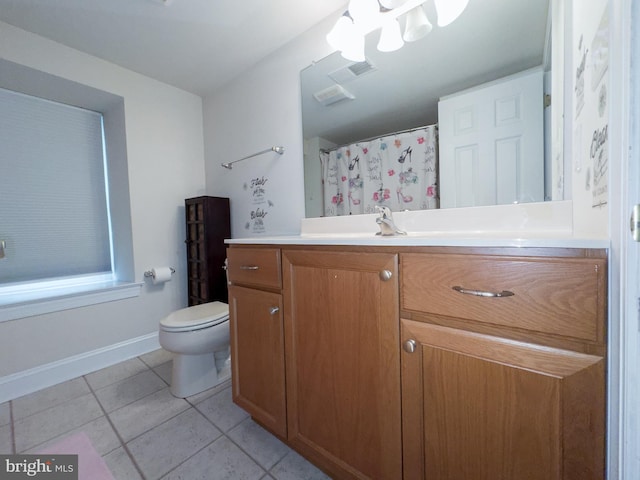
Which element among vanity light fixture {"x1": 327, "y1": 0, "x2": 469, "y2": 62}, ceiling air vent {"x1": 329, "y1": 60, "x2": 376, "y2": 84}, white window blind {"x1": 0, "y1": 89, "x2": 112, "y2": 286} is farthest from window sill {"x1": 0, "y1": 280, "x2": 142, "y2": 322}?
vanity light fixture {"x1": 327, "y1": 0, "x2": 469, "y2": 62}

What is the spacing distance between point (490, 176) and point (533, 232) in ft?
0.88

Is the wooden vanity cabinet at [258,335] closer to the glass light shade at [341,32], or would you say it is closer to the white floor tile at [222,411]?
the white floor tile at [222,411]

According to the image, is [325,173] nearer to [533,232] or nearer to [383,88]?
[383,88]

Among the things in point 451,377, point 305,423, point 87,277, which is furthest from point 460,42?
point 87,277

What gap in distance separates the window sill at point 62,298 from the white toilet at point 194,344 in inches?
28.5

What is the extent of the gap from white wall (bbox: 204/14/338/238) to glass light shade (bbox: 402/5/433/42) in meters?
0.53

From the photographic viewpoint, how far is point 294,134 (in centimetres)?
173

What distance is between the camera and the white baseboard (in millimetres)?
1532

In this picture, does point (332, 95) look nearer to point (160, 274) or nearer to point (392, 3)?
point (392, 3)

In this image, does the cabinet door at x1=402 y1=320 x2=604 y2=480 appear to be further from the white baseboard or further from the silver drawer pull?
the white baseboard

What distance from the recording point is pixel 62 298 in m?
1.71

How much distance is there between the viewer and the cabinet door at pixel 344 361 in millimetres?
755

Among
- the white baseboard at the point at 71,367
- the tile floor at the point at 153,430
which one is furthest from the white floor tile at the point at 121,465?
the white baseboard at the point at 71,367

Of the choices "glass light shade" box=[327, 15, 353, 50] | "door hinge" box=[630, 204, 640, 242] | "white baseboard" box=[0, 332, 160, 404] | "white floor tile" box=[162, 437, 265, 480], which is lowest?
"white floor tile" box=[162, 437, 265, 480]
